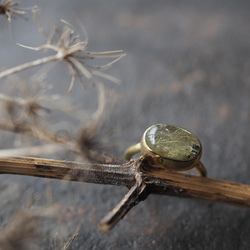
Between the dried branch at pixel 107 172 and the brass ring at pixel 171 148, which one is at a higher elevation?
the brass ring at pixel 171 148

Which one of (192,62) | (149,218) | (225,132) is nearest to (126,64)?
(192,62)

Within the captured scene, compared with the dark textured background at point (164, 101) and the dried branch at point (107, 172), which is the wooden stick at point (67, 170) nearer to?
the dried branch at point (107, 172)

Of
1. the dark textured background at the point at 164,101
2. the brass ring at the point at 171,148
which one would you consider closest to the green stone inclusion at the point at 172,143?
the brass ring at the point at 171,148

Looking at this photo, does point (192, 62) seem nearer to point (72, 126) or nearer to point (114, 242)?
point (72, 126)

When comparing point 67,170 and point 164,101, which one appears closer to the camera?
point 67,170

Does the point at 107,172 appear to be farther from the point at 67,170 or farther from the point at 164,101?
the point at 164,101

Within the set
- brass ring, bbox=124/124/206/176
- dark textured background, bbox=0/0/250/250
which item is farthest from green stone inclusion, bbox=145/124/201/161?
dark textured background, bbox=0/0/250/250

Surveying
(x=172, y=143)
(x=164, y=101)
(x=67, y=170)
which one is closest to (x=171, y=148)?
(x=172, y=143)
